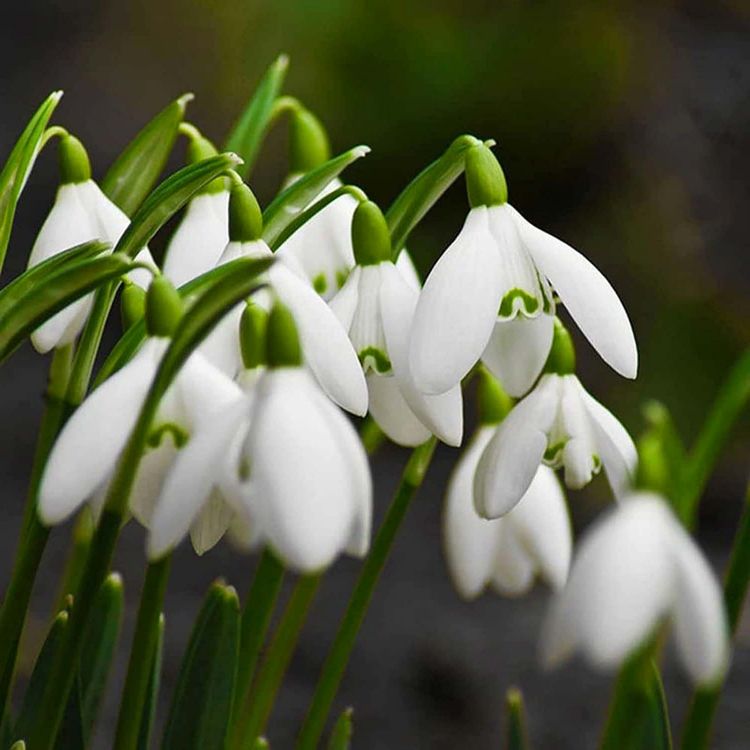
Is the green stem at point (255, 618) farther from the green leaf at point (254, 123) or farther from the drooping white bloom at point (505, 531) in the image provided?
the green leaf at point (254, 123)

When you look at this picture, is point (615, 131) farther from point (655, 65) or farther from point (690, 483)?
point (690, 483)

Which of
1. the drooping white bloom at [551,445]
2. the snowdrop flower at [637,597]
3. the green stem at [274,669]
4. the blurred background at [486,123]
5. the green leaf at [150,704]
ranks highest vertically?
the snowdrop flower at [637,597]

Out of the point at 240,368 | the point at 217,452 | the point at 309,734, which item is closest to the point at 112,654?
the point at 309,734

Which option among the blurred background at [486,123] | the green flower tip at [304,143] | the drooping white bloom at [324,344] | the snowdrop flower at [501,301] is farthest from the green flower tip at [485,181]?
the blurred background at [486,123]

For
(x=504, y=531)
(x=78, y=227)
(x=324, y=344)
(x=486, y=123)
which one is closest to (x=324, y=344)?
(x=324, y=344)

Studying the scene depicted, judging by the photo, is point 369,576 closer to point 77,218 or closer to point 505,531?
point 505,531
